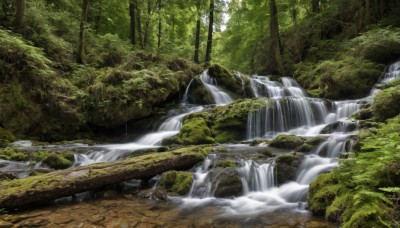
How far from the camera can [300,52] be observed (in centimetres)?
2084

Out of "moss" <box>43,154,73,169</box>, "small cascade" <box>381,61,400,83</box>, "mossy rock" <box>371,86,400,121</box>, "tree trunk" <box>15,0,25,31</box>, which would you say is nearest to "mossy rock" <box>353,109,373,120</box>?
"mossy rock" <box>371,86,400,121</box>

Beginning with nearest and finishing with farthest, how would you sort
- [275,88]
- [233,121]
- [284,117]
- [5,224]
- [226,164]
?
[5,224] < [226,164] < [233,121] < [284,117] < [275,88]

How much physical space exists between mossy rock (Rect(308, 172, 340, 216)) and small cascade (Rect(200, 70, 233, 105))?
10298 millimetres

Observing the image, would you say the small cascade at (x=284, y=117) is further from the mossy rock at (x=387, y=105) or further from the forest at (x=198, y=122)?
the mossy rock at (x=387, y=105)

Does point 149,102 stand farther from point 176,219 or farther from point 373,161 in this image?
point 373,161

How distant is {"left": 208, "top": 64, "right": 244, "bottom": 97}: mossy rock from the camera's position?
16828mm

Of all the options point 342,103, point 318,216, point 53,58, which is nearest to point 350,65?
point 342,103

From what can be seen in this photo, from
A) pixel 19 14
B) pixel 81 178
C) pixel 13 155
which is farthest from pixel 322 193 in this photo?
pixel 19 14

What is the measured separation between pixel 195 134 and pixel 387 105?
19.4 feet

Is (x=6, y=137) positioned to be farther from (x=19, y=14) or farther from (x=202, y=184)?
(x=202, y=184)

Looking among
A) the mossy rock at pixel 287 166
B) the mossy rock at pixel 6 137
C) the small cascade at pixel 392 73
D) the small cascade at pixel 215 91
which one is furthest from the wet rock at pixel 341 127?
the mossy rock at pixel 6 137

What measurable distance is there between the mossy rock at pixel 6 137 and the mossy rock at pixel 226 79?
9738 millimetres

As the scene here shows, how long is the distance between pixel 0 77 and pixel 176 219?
998 cm

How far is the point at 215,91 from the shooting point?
641 inches
